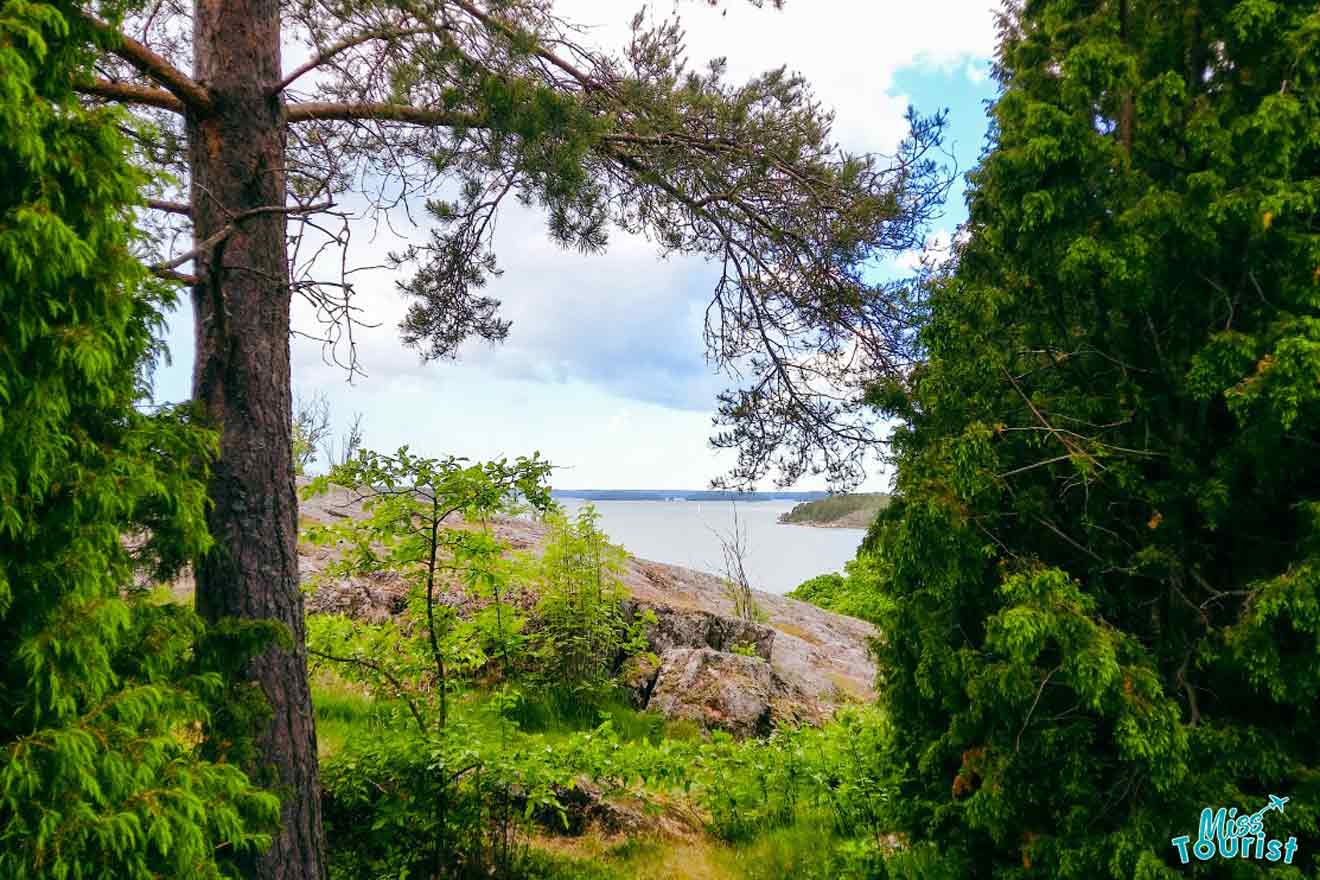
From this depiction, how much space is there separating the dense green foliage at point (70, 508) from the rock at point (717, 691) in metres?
4.58

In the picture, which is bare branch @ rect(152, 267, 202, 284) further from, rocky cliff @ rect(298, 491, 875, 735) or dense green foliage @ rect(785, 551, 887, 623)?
dense green foliage @ rect(785, 551, 887, 623)

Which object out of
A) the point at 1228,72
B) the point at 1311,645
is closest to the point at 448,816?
the point at 1311,645

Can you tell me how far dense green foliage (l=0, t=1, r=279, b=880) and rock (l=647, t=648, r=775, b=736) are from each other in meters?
4.58

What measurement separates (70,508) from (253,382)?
160 centimetres

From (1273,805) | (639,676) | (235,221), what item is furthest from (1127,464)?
(639,676)

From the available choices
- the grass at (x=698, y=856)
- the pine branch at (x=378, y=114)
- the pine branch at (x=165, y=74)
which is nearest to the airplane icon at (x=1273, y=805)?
the grass at (x=698, y=856)

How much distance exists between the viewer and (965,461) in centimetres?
335

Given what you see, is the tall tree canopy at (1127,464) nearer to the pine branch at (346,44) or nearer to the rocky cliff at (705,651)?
the rocky cliff at (705,651)

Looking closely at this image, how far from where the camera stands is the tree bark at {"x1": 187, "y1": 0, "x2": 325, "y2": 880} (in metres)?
3.70

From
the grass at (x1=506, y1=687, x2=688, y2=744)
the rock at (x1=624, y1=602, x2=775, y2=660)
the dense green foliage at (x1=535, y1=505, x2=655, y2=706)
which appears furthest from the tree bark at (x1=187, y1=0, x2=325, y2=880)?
the rock at (x1=624, y1=602, x2=775, y2=660)

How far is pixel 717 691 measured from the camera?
22.6ft

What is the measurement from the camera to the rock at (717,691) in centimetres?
671

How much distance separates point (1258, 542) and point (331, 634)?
4650 mm

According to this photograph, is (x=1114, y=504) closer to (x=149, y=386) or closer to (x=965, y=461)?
(x=965, y=461)
